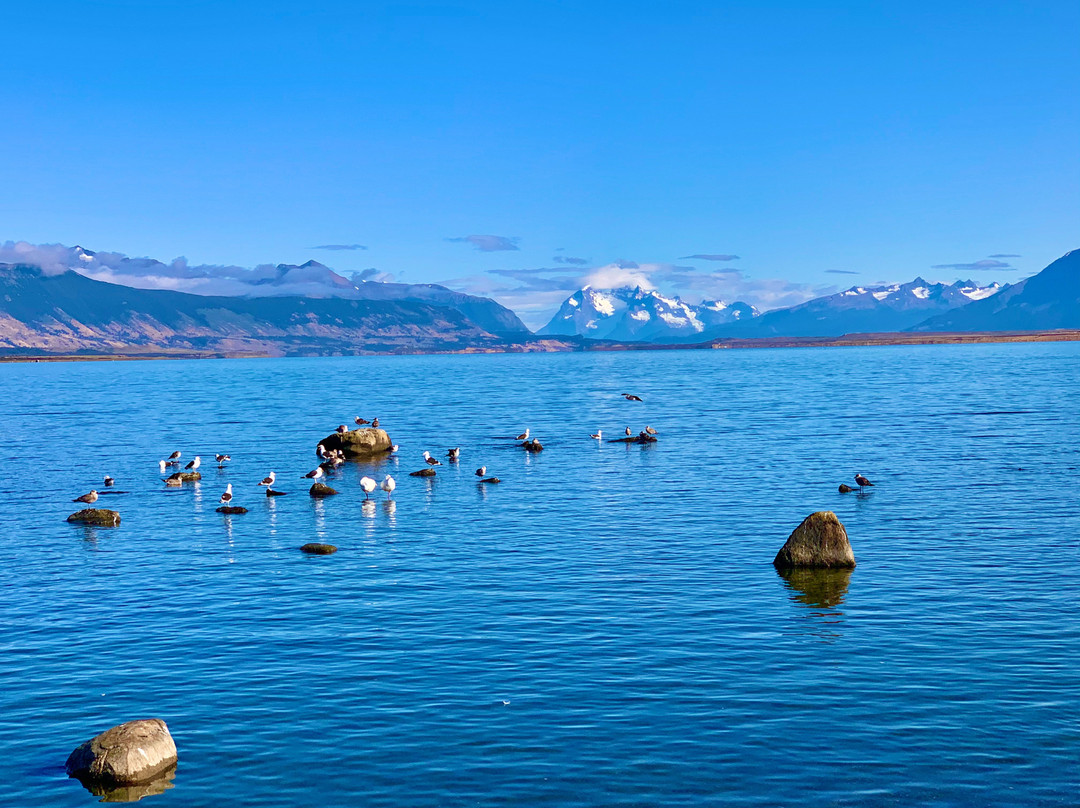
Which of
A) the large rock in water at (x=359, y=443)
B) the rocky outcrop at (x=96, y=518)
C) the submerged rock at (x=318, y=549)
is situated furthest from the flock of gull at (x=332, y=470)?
the submerged rock at (x=318, y=549)

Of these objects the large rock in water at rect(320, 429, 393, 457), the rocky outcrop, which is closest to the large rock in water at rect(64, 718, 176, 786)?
the rocky outcrop

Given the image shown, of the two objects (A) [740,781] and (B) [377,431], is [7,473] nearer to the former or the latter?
(B) [377,431]

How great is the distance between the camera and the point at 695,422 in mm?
96312

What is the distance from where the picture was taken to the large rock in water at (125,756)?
59.6 ft

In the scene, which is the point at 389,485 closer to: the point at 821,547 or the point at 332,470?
the point at 332,470

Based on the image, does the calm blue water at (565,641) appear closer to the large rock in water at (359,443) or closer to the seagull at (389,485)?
the seagull at (389,485)

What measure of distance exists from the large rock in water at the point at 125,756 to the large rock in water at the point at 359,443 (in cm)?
5548

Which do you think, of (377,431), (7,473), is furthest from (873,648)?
(7,473)

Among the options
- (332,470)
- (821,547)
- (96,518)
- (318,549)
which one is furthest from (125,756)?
(332,470)

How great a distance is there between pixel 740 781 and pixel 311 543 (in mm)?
25516

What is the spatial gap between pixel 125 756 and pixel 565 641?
37.4ft

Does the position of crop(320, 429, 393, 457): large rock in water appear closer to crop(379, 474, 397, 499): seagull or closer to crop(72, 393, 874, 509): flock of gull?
crop(72, 393, 874, 509): flock of gull

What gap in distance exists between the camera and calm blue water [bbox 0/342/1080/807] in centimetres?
1809

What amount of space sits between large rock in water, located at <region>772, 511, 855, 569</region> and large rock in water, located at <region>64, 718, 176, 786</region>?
21441 mm
